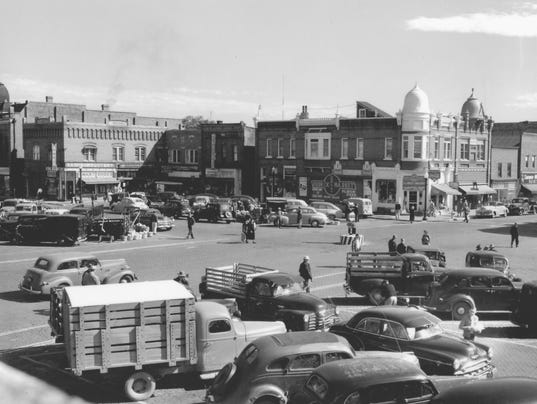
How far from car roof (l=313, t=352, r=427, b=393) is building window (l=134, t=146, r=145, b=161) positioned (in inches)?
2515

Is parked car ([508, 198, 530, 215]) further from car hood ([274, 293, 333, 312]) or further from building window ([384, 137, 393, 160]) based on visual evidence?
car hood ([274, 293, 333, 312])

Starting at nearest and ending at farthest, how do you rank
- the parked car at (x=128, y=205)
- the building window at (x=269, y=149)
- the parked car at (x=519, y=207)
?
1. the parked car at (x=128, y=205)
2. the parked car at (x=519, y=207)
3. the building window at (x=269, y=149)

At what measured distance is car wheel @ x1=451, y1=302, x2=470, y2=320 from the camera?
59.4ft

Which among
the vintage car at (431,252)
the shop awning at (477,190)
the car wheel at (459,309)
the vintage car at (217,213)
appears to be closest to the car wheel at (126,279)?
the car wheel at (459,309)

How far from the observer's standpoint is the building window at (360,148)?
185 feet

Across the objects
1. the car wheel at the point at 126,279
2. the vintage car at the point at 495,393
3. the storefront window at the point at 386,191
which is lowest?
the car wheel at the point at 126,279

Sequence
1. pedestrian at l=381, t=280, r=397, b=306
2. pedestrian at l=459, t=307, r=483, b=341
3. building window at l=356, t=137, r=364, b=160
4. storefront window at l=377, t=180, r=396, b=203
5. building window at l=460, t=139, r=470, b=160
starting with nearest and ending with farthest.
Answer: pedestrian at l=459, t=307, r=483, b=341 < pedestrian at l=381, t=280, r=397, b=306 < storefront window at l=377, t=180, r=396, b=203 < building window at l=356, t=137, r=364, b=160 < building window at l=460, t=139, r=470, b=160

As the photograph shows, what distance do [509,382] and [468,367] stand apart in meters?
4.23

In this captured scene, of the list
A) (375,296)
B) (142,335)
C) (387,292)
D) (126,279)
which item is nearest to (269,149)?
(126,279)

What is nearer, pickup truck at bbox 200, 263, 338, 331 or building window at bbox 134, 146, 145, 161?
pickup truck at bbox 200, 263, 338, 331

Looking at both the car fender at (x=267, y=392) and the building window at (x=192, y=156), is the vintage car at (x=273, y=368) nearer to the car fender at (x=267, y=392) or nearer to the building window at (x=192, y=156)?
the car fender at (x=267, y=392)

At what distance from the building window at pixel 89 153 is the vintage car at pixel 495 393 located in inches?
2429

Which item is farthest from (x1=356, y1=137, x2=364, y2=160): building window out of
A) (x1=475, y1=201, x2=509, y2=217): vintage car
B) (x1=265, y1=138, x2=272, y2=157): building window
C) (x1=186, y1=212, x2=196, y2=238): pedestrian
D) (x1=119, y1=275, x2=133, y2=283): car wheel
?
(x1=119, y1=275, x2=133, y2=283): car wheel

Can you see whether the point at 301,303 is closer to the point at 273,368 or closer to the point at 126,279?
the point at 273,368
